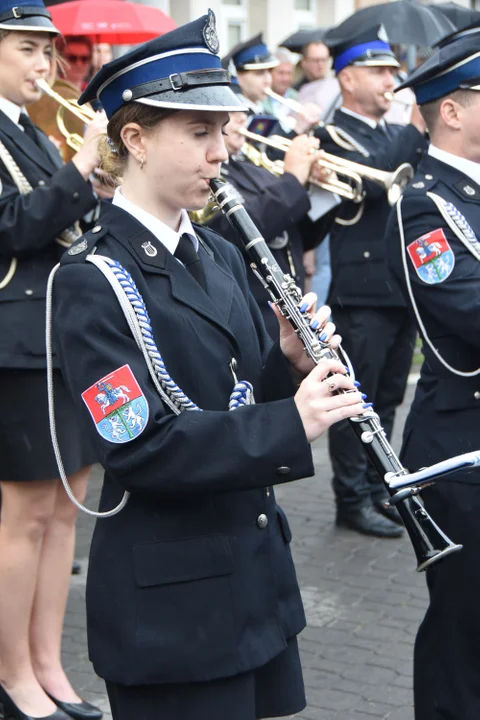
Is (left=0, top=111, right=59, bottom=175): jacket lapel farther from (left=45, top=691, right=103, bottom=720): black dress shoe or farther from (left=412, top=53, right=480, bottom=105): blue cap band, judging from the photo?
(left=45, top=691, right=103, bottom=720): black dress shoe

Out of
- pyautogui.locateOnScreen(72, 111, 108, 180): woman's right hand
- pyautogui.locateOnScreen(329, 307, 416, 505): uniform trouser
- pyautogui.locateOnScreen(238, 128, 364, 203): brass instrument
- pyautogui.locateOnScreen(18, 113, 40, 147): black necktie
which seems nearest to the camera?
pyautogui.locateOnScreen(72, 111, 108, 180): woman's right hand

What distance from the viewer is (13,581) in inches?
152

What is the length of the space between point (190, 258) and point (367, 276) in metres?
3.31

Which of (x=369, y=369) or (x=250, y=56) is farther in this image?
(x=250, y=56)

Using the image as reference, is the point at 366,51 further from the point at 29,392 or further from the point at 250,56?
the point at 29,392

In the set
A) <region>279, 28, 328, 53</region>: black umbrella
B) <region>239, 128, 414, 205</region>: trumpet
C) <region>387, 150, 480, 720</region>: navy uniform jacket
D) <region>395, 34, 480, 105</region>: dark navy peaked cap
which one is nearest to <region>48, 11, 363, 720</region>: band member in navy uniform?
<region>387, 150, 480, 720</region>: navy uniform jacket

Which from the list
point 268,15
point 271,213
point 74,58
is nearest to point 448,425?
point 271,213

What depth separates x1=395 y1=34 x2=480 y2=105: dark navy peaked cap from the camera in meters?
3.50

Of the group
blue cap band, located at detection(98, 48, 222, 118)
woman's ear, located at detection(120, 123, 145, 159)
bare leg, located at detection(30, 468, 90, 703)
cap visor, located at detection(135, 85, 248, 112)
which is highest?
blue cap band, located at detection(98, 48, 222, 118)

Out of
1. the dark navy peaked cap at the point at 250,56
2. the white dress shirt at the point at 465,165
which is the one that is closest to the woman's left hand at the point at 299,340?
the white dress shirt at the point at 465,165

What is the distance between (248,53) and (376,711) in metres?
3.76

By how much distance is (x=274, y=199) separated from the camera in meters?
5.19

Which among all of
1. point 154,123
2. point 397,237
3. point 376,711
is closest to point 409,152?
point 397,237

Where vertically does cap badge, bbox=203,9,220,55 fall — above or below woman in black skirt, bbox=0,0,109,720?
above
